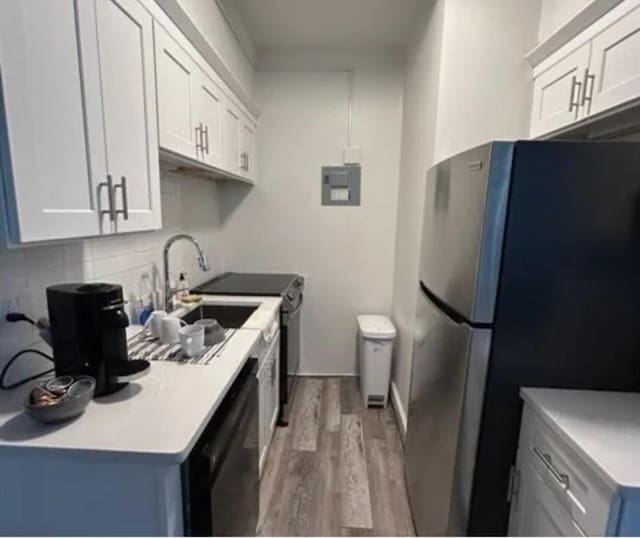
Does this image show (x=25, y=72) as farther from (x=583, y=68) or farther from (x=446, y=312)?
(x=583, y=68)

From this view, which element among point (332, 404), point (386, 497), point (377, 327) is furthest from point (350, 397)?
point (386, 497)

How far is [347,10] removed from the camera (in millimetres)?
2436

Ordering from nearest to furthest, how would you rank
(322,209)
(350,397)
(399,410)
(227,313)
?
1. (227,313)
2. (399,410)
3. (350,397)
4. (322,209)

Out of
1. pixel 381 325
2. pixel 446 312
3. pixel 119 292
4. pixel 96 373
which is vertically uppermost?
pixel 119 292

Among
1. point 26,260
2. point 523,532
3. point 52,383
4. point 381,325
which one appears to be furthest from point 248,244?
point 523,532

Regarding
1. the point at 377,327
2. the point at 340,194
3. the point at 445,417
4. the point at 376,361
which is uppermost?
the point at 340,194

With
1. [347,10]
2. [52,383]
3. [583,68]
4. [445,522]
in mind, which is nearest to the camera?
[52,383]

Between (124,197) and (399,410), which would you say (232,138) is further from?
(399,410)

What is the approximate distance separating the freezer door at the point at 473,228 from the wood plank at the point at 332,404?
1517 mm

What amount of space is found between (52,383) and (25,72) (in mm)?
739

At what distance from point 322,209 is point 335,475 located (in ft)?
6.46

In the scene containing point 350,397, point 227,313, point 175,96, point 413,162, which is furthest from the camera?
point 350,397

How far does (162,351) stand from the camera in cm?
144

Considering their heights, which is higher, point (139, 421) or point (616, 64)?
point (616, 64)
